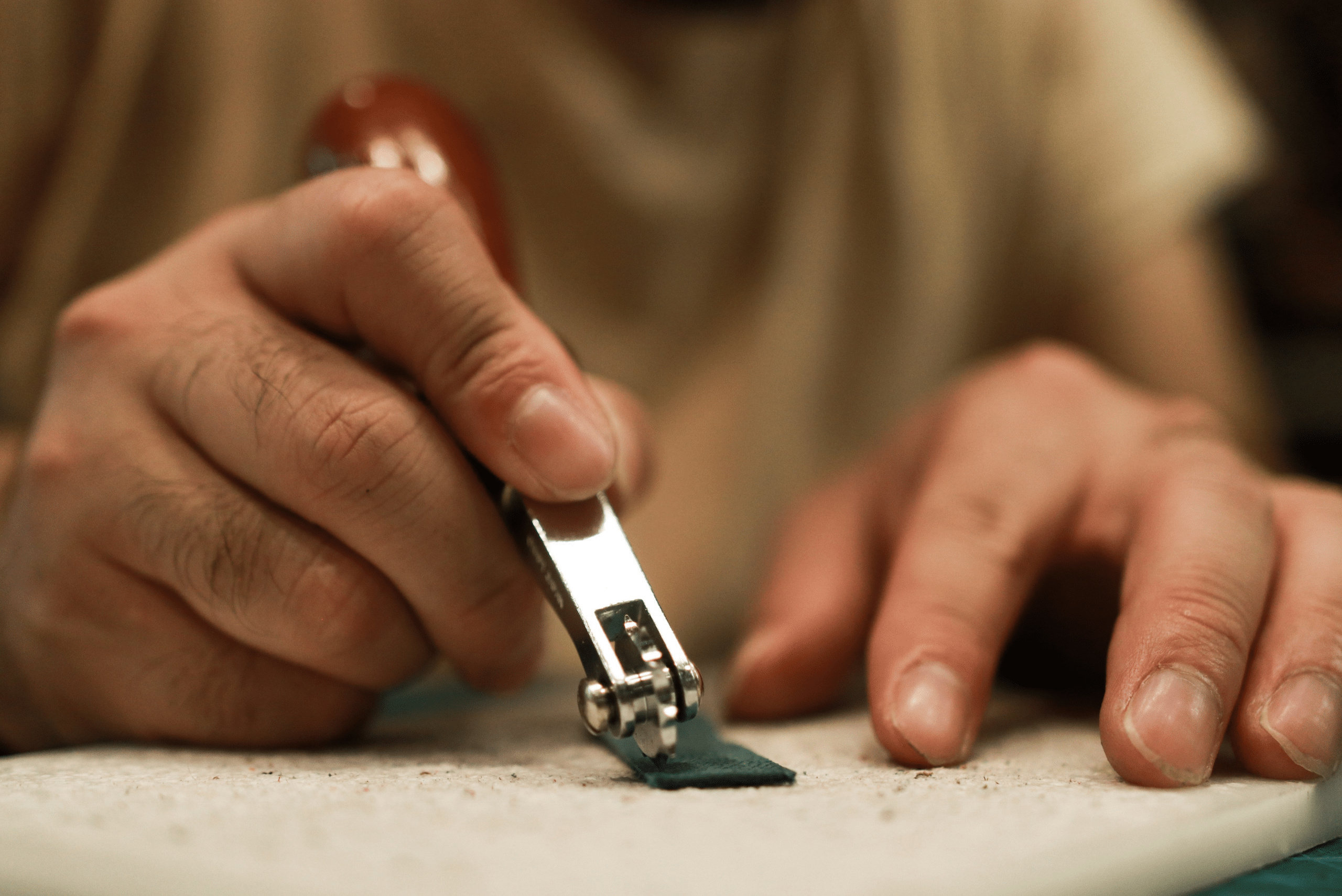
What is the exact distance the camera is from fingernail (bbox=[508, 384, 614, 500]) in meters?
0.48

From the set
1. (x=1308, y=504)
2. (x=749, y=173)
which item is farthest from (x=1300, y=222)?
(x=1308, y=504)

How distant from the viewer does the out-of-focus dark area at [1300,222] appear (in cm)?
134

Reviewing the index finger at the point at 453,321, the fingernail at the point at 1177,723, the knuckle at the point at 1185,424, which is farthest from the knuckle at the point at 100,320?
the knuckle at the point at 1185,424

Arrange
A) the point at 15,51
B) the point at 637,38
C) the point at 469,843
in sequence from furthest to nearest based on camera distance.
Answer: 1. the point at 637,38
2. the point at 15,51
3. the point at 469,843

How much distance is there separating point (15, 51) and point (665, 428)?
775 mm

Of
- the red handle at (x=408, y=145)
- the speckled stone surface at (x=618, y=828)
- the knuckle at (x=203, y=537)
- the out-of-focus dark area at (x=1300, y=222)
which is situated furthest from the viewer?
the out-of-focus dark area at (x=1300, y=222)

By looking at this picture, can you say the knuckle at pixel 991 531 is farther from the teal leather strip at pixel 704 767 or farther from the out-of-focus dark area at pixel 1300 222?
the out-of-focus dark area at pixel 1300 222

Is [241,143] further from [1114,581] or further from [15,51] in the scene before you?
[1114,581]

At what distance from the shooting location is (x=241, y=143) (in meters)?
1.03

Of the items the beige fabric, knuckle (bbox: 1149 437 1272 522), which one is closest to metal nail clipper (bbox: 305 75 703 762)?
knuckle (bbox: 1149 437 1272 522)

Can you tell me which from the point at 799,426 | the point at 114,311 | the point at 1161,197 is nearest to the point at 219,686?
the point at 114,311

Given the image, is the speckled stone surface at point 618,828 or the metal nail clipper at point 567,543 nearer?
the speckled stone surface at point 618,828

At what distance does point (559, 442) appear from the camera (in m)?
0.48

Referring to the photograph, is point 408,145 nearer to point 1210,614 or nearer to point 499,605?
point 499,605
